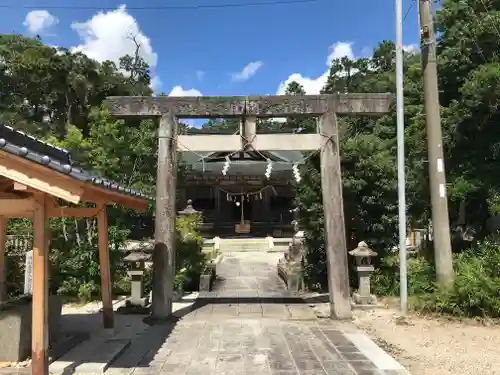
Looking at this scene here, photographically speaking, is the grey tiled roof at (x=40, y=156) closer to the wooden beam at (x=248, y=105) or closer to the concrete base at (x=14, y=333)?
the concrete base at (x=14, y=333)

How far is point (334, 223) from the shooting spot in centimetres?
912

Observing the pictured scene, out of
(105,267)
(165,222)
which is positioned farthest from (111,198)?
(165,222)

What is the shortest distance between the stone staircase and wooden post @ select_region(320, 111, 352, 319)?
1585 cm

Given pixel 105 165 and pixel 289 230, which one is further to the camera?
pixel 289 230

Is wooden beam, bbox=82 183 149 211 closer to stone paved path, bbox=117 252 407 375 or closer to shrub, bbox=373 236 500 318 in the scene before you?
stone paved path, bbox=117 252 407 375

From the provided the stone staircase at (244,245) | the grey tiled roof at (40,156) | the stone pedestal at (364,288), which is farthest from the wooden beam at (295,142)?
the stone staircase at (244,245)

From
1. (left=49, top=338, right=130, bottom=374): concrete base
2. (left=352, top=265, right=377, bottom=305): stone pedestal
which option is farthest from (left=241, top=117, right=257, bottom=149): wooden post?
(left=49, top=338, right=130, bottom=374): concrete base

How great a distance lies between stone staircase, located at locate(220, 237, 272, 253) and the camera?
25114 millimetres

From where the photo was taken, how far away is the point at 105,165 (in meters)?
12.2

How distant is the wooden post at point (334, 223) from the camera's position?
897 centimetres

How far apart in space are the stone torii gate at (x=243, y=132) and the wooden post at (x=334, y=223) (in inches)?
0.7

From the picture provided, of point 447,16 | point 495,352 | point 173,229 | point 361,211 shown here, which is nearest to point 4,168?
point 173,229

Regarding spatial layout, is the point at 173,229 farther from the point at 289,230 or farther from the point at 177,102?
the point at 289,230

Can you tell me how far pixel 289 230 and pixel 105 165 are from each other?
1827 centimetres
